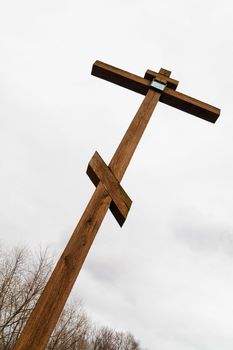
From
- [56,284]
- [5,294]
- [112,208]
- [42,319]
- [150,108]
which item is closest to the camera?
[42,319]

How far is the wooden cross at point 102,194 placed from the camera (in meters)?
1.85

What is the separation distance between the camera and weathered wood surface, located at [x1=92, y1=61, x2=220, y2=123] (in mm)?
3584

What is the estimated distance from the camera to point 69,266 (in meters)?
2.06

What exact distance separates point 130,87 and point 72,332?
2647 centimetres

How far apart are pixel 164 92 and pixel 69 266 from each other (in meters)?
2.29

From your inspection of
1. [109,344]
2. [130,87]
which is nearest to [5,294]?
[130,87]

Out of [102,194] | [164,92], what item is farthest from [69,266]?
[164,92]

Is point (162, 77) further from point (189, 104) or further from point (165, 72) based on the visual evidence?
point (189, 104)

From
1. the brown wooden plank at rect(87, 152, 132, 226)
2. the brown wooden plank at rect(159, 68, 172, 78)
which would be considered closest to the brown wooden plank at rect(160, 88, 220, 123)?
the brown wooden plank at rect(159, 68, 172, 78)

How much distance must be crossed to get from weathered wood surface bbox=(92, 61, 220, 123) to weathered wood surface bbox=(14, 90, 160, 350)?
998 mm

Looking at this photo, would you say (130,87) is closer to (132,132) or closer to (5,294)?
(132,132)

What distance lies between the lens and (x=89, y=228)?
2254 mm

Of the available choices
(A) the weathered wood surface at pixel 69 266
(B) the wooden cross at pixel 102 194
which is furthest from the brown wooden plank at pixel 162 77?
(A) the weathered wood surface at pixel 69 266

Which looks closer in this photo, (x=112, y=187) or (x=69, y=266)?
(x=69, y=266)
